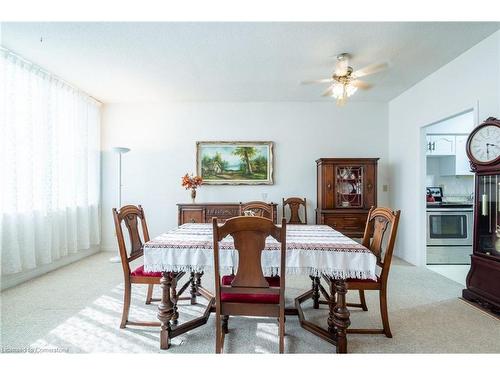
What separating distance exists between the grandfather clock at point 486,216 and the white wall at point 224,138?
1989 mm

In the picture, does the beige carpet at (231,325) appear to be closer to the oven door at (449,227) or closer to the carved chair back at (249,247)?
the carved chair back at (249,247)

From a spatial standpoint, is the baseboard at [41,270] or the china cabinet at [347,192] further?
the china cabinet at [347,192]

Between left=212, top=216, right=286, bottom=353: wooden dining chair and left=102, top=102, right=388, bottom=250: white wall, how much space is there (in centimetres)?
293

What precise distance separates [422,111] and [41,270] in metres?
5.78

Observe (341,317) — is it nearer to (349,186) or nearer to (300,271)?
(300,271)

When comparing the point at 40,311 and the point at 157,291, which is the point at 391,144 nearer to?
the point at 157,291

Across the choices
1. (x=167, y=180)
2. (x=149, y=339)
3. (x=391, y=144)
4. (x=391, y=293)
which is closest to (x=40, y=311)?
(x=149, y=339)

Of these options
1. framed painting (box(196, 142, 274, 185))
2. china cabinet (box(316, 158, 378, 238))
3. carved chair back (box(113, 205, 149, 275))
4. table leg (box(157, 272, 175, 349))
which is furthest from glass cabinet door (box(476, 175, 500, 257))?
carved chair back (box(113, 205, 149, 275))

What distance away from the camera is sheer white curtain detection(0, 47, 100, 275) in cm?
277

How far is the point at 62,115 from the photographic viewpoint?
3.60 m

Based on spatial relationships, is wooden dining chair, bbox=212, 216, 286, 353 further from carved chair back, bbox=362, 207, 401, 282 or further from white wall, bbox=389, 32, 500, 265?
white wall, bbox=389, 32, 500, 265

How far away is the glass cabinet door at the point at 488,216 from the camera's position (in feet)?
7.70

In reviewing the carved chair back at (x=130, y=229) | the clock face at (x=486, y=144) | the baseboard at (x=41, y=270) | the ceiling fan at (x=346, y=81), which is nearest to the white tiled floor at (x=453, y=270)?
the clock face at (x=486, y=144)

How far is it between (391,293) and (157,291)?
2.64 metres
